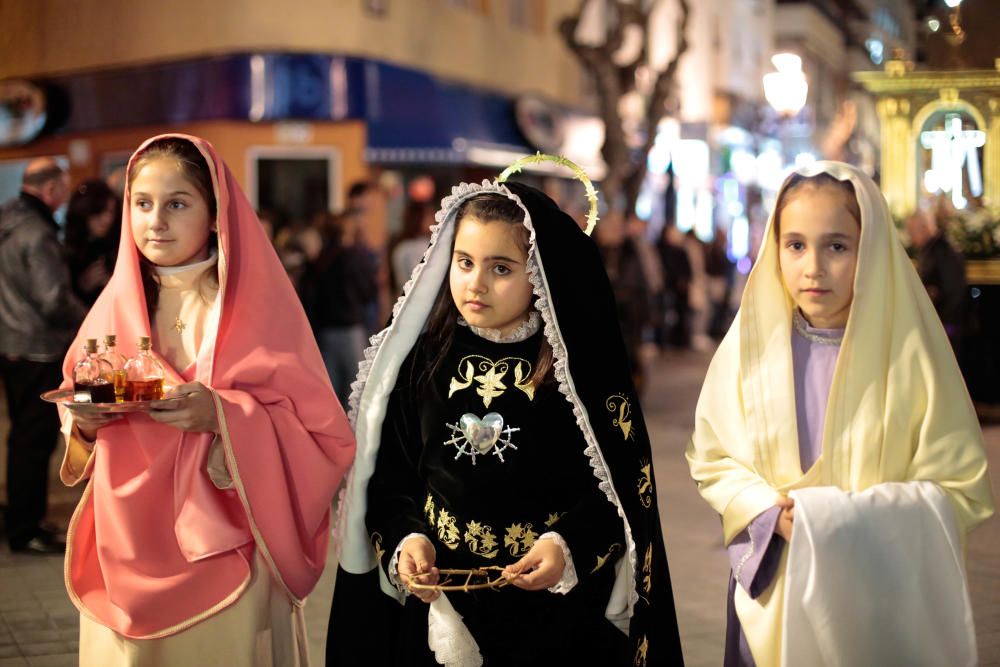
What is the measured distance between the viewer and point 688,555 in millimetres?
7176

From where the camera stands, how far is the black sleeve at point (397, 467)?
3475 mm

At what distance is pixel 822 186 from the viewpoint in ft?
11.4

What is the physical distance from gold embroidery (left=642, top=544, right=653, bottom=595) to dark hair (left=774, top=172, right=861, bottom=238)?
98 cm

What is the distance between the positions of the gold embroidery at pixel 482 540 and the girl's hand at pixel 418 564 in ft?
0.34

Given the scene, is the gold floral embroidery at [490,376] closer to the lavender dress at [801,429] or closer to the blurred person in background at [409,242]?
the lavender dress at [801,429]

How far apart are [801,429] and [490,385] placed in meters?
0.83

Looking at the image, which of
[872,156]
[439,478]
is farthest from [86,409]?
[872,156]

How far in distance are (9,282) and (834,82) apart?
4970 cm

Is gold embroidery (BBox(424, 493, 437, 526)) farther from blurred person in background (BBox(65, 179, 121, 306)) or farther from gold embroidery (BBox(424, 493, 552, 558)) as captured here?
blurred person in background (BBox(65, 179, 121, 306))

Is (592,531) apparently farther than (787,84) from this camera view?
No

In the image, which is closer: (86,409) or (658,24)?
(86,409)

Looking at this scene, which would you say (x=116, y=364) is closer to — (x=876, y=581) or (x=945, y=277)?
(x=876, y=581)


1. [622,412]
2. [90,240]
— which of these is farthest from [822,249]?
[90,240]

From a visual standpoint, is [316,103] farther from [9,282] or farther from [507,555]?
[507,555]
